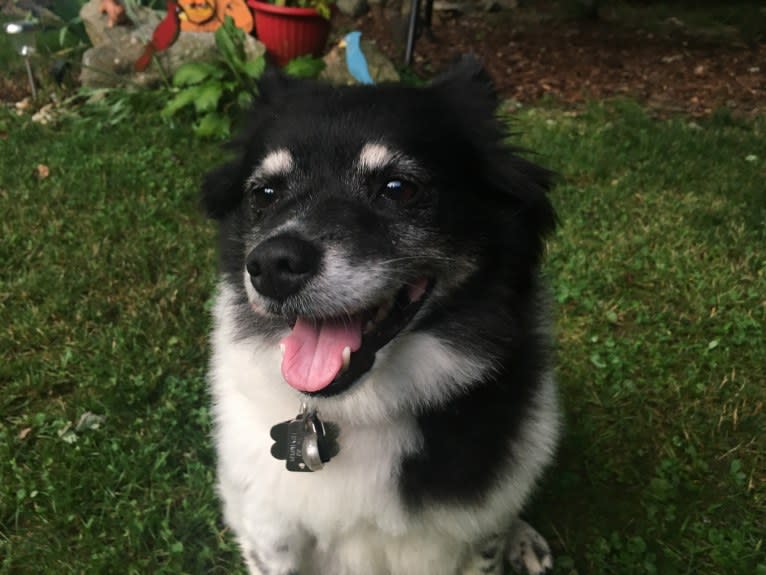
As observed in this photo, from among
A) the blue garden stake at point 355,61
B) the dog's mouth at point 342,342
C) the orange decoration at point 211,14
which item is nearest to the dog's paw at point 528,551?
the dog's mouth at point 342,342

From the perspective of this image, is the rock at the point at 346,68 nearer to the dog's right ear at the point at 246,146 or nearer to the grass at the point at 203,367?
the grass at the point at 203,367

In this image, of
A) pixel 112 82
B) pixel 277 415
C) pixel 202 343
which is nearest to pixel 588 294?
pixel 202 343

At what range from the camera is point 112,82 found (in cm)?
629

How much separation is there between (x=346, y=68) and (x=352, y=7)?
482 centimetres

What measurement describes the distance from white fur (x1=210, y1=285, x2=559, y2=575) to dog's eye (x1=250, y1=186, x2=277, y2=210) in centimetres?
Result: 31

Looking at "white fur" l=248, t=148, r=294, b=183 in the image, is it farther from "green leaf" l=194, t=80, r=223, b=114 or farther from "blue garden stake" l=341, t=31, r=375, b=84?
"green leaf" l=194, t=80, r=223, b=114

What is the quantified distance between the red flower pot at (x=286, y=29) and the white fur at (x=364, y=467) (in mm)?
4772

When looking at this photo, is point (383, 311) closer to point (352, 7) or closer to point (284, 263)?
point (284, 263)

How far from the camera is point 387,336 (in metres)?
1.81

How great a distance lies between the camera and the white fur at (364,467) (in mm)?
1908

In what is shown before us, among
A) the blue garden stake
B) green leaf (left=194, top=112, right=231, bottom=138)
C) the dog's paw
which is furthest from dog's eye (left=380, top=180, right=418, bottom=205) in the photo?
green leaf (left=194, top=112, right=231, bottom=138)

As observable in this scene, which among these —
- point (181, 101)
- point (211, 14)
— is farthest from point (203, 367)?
point (211, 14)

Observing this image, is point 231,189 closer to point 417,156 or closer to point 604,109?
point 417,156

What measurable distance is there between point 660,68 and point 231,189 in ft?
24.6
